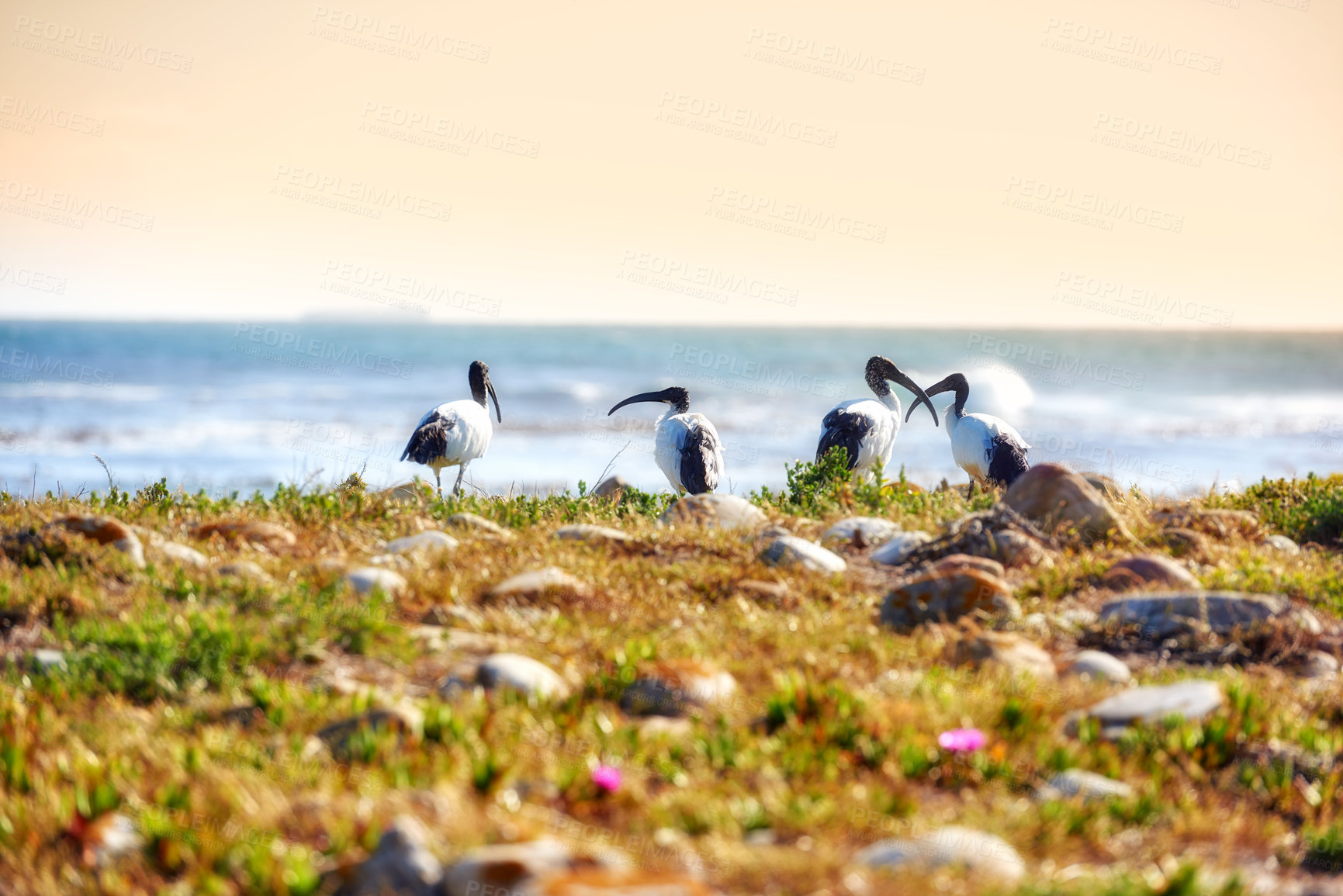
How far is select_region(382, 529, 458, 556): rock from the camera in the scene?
211 inches

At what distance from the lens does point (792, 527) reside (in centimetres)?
634

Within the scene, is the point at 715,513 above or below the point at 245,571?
above

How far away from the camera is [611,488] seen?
886 cm

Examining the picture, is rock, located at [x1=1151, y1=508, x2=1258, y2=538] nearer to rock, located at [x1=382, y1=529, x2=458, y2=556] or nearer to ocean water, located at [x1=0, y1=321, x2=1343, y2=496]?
ocean water, located at [x1=0, y1=321, x2=1343, y2=496]

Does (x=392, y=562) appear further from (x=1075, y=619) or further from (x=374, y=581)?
(x=1075, y=619)

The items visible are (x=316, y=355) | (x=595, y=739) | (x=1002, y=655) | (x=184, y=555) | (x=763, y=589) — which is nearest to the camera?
(x=595, y=739)

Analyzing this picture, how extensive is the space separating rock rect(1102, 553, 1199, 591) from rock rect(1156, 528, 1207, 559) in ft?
2.38

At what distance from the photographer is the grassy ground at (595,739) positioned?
2.55 meters

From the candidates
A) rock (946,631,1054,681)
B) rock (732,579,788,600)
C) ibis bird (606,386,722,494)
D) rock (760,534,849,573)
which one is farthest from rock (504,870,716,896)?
ibis bird (606,386,722,494)

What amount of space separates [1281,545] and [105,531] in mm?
6566

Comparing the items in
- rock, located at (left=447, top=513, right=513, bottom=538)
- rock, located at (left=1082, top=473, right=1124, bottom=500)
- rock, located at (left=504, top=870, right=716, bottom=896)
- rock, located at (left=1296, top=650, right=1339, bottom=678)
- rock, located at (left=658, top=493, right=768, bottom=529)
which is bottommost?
rock, located at (left=504, top=870, right=716, bottom=896)

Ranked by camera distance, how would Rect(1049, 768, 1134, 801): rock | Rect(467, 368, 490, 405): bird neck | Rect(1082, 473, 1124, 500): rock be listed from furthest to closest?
1. Rect(467, 368, 490, 405): bird neck
2. Rect(1082, 473, 1124, 500): rock
3. Rect(1049, 768, 1134, 801): rock

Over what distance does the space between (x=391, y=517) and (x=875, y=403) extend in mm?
5406

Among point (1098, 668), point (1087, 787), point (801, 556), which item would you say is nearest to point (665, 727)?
point (1087, 787)
